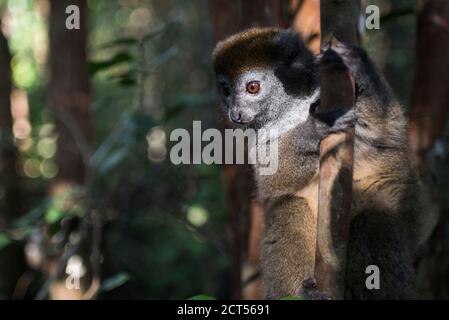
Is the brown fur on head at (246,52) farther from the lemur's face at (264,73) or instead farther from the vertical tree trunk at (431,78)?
the vertical tree trunk at (431,78)

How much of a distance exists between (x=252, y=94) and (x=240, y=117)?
0.57 feet

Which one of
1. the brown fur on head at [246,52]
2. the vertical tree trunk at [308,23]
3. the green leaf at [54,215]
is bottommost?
the green leaf at [54,215]

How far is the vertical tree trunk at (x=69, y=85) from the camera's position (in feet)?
24.1

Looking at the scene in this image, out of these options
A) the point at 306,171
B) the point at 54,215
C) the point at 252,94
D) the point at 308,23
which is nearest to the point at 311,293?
the point at 306,171

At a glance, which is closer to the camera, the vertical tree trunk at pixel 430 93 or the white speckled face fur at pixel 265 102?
the white speckled face fur at pixel 265 102

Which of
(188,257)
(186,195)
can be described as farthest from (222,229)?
(186,195)

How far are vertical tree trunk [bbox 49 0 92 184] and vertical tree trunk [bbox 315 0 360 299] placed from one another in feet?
16.6

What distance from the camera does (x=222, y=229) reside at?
9672mm

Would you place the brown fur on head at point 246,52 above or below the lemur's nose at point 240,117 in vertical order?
above

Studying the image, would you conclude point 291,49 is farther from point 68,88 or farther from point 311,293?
point 68,88

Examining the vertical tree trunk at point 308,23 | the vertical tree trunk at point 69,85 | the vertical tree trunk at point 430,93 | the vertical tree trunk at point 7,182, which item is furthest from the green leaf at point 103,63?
the vertical tree trunk at point 7,182

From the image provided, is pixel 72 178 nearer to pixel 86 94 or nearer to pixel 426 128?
pixel 86 94

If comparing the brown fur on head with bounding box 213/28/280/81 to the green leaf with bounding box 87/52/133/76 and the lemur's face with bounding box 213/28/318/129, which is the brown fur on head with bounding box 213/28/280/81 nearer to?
the lemur's face with bounding box 213/28/318/129

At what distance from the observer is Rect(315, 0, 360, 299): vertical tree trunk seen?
2.46 metres
